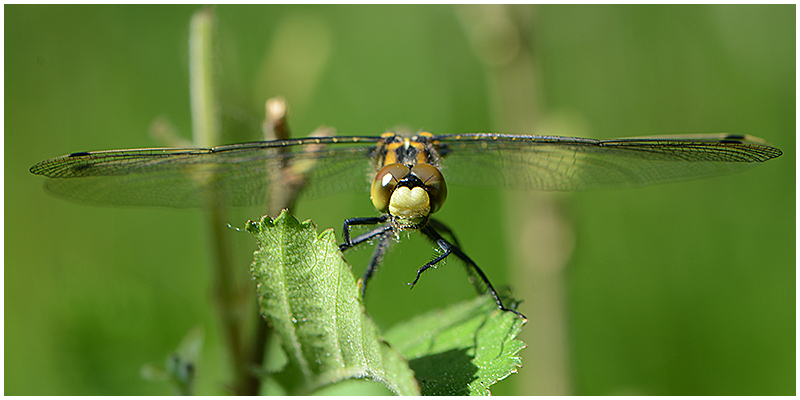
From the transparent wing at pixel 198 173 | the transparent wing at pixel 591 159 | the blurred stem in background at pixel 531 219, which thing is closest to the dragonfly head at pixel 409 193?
the transparent wing at pixel 198 173

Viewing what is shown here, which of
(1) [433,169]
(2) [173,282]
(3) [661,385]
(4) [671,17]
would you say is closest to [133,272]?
(2) [173,282]

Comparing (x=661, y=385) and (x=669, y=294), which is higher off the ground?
(x=669, y=294)

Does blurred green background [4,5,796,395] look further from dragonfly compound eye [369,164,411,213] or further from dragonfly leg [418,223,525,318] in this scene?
dragonfly compound eye [369,164,411,213]

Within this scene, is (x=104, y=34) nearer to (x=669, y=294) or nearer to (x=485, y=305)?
(x=485, y=305)

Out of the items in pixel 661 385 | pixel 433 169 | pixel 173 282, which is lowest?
pixel 661 385

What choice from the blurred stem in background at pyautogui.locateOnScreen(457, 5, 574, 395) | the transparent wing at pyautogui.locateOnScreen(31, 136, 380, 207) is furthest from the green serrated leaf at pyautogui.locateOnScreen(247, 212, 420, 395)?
the blurred stem in background at pyautogui.locateOnScreen(457, 5, 574, 395)

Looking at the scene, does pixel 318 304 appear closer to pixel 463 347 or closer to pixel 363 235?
pixel 463 347

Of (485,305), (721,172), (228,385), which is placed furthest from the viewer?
(721,172)

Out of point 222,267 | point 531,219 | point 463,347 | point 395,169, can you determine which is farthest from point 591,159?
point 222,267
